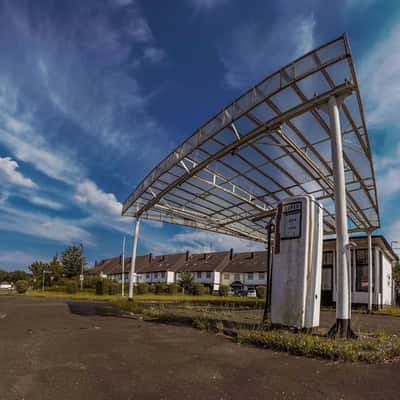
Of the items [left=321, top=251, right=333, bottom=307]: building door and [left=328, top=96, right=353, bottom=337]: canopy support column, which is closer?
[left=328, top=96, right=353, bottom=337]: canopy support column

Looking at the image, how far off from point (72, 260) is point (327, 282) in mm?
38642

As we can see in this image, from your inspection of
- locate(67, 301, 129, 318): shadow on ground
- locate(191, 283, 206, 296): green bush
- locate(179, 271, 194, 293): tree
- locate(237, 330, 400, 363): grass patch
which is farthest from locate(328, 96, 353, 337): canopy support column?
locate(179, 271, 194, 293): tree

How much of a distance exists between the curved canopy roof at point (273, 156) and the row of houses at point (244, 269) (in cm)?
454

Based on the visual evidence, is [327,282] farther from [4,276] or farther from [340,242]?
[4,276]

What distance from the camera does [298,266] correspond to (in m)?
7.10

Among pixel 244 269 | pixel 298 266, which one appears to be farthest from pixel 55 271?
pixel 298 266

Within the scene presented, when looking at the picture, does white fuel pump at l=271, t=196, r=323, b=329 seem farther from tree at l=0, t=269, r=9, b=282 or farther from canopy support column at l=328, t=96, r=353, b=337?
tree at l=0, t=269, r=9, b=282

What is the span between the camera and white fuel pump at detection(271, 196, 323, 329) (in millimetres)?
6953

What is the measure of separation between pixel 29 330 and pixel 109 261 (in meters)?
80.4

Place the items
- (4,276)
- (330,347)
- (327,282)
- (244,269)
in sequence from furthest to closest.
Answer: (4,276) < (244,269) < (327,282) < (330,347)

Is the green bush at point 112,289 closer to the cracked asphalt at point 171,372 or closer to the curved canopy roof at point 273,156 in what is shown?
the curved canopy roof at point 273,156

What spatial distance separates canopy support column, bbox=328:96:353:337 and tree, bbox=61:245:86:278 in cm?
4693

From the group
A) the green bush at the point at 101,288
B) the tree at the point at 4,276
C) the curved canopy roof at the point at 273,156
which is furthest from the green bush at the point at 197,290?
the tree at the point at 4,276

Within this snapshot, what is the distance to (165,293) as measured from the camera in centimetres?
3594
